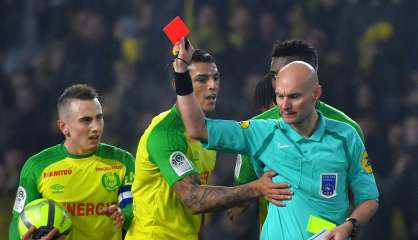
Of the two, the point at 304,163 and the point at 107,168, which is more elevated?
the point at 304,163

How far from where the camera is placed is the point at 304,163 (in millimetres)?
3467

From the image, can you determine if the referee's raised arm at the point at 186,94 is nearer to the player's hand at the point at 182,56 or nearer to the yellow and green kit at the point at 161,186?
the player's hand at the point at 182,56

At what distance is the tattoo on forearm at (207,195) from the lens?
3.58 metres

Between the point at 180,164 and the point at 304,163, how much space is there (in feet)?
2.28

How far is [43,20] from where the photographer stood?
7.71m

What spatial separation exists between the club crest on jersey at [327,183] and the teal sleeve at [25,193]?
1.65 meters

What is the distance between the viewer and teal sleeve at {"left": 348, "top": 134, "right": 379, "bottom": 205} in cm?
354

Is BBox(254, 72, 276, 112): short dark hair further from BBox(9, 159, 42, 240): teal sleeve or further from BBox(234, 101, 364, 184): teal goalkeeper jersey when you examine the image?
BBox(9, 159, 42, 240): teal sleeve

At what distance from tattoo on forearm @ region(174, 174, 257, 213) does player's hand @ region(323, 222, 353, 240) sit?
1.12 feet

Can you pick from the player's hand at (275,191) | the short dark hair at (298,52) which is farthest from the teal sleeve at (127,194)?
the player's hand at (275,191)

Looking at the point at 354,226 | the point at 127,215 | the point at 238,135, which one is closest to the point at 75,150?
the point at 127,215

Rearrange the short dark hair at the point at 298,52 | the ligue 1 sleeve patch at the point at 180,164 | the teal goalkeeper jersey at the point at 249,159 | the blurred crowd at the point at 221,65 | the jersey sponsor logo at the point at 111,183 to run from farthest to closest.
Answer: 1. the blurred crowd at the point at 221,65
2. the jersey sponsor logo at the point at 111,183
3. the short dark hair at the point at 298,52
4. the teal goalkeeper jersey at the point at 249,159
5. the ligue 1 sleeve patch at the point at 180,164

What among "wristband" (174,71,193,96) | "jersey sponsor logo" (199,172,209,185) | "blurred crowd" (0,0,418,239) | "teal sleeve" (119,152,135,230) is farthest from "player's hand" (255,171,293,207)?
"blurred crowd" (0,0,418,239)

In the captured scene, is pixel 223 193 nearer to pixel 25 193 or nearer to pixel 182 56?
pixel 182 56
